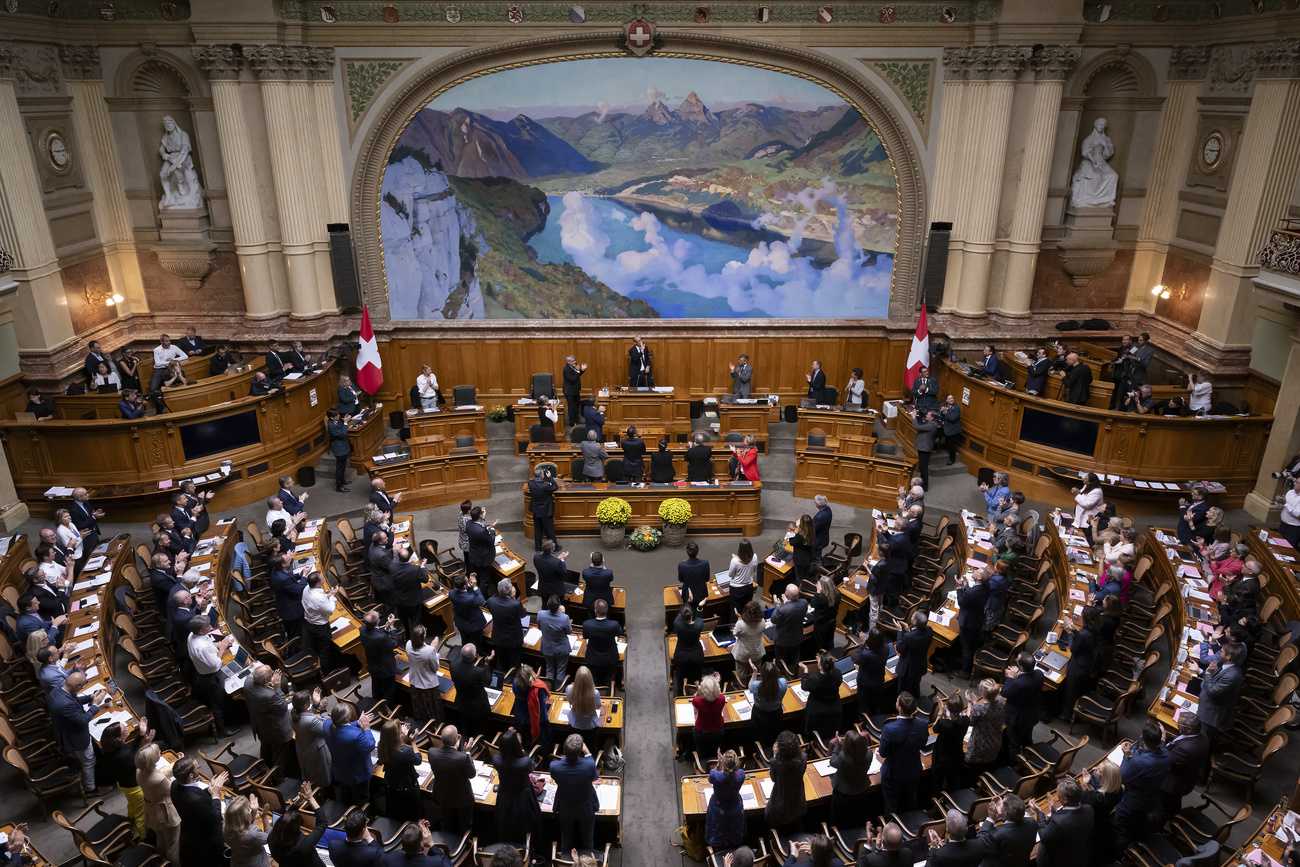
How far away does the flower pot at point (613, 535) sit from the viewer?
1531cm

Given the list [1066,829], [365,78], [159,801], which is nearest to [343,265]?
[365,78]

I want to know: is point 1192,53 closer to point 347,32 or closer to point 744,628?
point 744,628

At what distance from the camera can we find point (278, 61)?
56.9 ft

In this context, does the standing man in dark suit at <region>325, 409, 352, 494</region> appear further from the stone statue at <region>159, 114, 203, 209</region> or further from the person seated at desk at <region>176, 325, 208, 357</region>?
the stone statue at <region>159, 114, 203, 209</region>

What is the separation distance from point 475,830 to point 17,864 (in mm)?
3851

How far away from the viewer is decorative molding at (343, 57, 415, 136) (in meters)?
18.2

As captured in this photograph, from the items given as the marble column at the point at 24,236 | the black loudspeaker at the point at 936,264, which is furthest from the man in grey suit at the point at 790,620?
the marble column at the point at 24,236

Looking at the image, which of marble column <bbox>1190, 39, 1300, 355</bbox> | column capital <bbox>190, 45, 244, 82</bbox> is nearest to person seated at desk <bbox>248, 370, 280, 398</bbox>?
column capital <bbox>190, 45, 244, 82</bbox>

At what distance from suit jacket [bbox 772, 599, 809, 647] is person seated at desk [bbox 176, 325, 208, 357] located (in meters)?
13.4

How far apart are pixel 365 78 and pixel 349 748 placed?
14572 mm

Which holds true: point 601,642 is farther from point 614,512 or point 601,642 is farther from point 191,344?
point 191,344

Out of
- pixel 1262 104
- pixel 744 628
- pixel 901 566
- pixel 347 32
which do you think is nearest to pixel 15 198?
pixel 347 32

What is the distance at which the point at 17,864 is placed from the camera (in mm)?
7344

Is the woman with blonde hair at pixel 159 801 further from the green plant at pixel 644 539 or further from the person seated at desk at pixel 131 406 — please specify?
the person seated at desk at pixel 131 406
